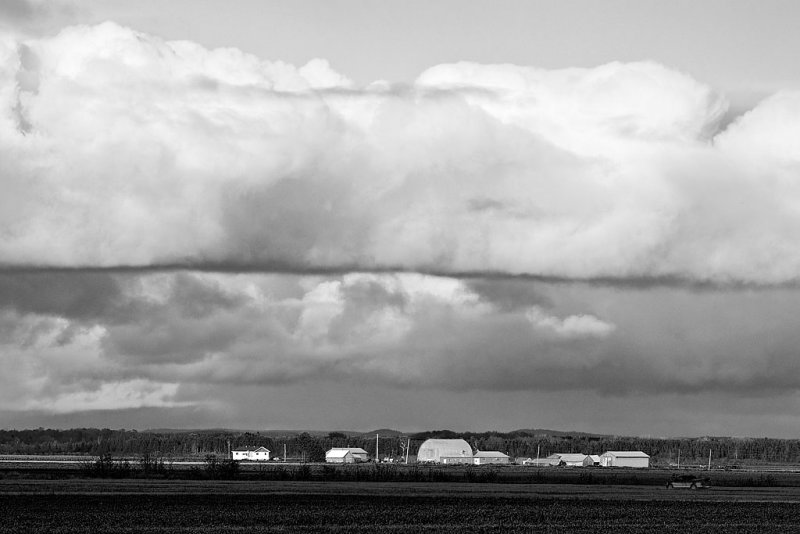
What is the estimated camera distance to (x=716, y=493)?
113312mm

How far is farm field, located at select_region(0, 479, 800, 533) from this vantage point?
6041cm

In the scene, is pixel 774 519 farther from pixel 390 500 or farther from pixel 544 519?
pixel 390 500

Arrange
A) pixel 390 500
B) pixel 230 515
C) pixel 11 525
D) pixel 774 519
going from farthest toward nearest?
1. pixel 390 500
2. pixel 774 519
3. pixel 230 515
4. pixel 11 525

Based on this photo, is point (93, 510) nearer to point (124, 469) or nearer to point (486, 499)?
point (486, 499)

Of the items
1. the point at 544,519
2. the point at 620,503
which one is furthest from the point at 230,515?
the point at 620,503

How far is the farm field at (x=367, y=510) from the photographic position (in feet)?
198

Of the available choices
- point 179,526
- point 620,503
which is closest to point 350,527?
point 179,526

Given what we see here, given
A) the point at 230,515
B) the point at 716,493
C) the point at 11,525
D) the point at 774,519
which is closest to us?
the point at 11,525

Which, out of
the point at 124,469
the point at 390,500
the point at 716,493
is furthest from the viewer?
the point at 124,469

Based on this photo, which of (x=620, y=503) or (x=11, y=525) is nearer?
(x=11, y=525)

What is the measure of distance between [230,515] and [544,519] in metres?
18.0

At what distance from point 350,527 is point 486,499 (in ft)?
96.2

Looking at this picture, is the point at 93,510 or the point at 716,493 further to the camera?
the point at 716,493

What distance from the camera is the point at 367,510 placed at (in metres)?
72.0
